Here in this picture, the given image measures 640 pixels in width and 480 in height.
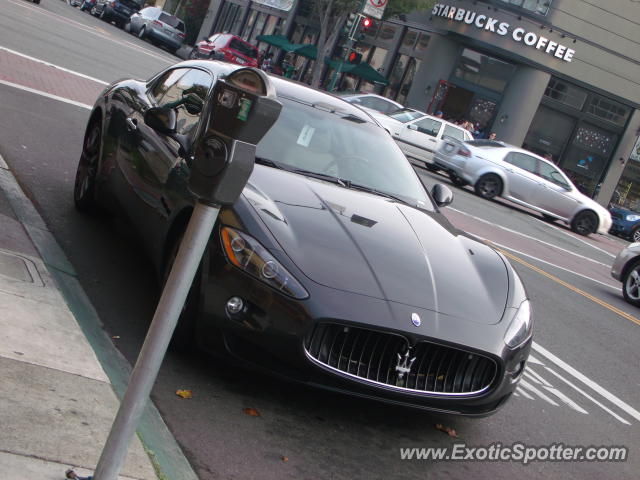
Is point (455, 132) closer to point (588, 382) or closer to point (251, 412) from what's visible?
point (588, 382)

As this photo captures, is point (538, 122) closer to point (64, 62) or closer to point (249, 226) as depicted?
point (64, 62)

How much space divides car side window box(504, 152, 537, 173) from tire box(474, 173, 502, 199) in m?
0.81

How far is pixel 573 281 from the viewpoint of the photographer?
1398 cm

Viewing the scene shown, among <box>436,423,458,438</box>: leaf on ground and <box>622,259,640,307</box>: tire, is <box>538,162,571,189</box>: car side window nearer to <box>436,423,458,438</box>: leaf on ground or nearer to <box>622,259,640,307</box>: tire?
<box>622,259,640,307</box>: tire

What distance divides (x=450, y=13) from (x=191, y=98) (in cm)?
3488

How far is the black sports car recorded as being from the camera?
4828mm

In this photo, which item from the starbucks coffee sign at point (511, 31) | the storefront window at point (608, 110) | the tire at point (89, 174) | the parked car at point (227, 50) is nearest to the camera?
the tire at point (89, 174)

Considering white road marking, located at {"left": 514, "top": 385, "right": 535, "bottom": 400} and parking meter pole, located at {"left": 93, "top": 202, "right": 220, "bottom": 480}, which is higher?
parking meter pole, located at {"left": 93, "top": 202, "right": 220, "bottom": 480}

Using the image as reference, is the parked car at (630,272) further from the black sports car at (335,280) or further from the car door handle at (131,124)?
the car door handle at (131,124)

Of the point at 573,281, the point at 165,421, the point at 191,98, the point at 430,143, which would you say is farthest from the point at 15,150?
the point at 430,143

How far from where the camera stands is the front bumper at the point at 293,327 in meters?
4.77

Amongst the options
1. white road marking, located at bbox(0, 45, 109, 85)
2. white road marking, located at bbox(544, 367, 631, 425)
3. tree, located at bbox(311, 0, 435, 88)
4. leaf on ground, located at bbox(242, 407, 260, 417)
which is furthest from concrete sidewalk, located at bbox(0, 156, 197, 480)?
tree, located at bbox(311, 0, 435, 88)

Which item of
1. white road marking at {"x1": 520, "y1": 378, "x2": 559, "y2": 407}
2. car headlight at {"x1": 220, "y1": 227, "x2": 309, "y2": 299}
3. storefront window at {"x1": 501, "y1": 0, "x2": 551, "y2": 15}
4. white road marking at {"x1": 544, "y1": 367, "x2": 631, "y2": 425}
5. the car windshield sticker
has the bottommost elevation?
white road marking at {"x1": 520, "y1": 378, "x2": 559, "y2": 407}

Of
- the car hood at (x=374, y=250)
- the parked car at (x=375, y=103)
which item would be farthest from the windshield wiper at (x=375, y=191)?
the parked car at (x=375, y=103)
